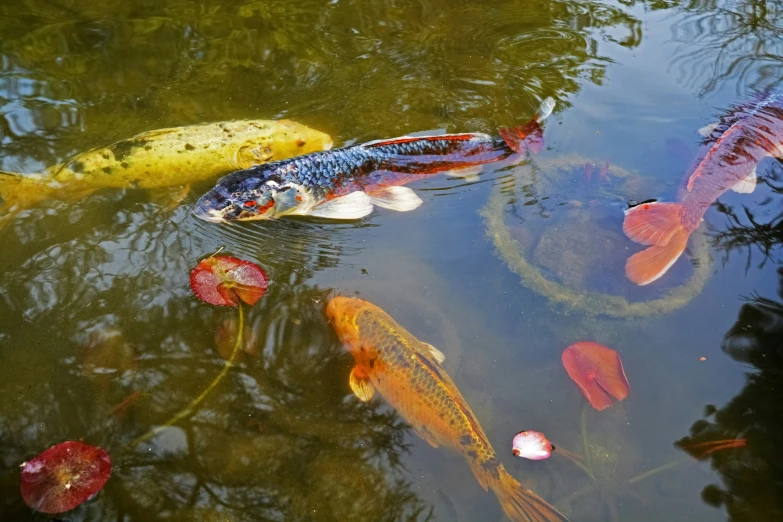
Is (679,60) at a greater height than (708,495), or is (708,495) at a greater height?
(679,60)

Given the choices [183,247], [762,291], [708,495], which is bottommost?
[708,495]

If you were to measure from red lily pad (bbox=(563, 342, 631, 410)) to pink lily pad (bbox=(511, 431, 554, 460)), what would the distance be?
0.37 metres

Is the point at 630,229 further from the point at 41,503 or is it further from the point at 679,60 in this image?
the point at 41,503

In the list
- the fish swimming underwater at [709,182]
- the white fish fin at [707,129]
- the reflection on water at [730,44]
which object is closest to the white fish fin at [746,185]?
the fish swimming underwater at [709,182]

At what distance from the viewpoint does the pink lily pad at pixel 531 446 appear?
2.77 meters

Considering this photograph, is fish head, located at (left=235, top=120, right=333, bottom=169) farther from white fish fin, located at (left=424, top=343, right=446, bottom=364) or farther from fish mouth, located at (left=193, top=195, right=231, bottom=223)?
white fish fin, located at (left=424, top=343, right=446, bottom=364)

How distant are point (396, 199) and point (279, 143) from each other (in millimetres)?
1177

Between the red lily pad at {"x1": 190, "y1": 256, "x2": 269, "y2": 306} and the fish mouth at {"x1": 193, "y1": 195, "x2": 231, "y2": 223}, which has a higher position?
the fish mouth at {"x1": 193, "y1": 195, "x2": 231, "y2": 223}

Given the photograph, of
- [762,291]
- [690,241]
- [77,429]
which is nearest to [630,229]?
[690,241]

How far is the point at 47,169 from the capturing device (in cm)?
413

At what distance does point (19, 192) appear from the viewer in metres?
3.92

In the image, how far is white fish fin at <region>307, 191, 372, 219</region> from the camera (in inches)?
154

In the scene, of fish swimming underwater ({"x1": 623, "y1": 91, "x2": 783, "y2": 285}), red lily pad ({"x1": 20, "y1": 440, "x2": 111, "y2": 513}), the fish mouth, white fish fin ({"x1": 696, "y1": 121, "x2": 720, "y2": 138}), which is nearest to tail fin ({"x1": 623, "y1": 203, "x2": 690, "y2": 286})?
fish swimming underwater ({"x1": 623, "y1": 91, "x2": 783, "y2": 285})

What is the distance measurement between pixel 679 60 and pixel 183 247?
16.5 feet
